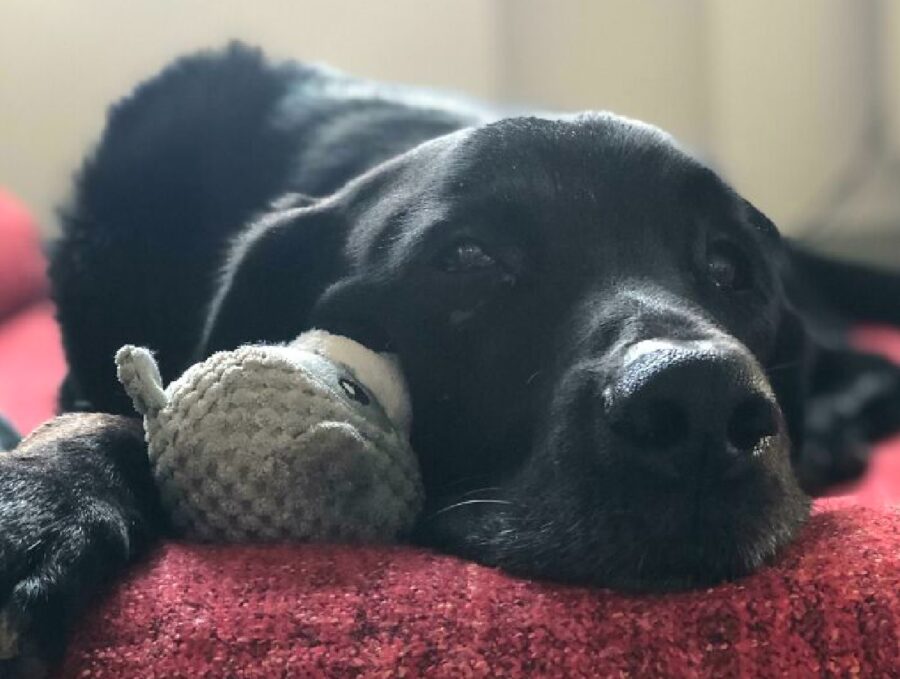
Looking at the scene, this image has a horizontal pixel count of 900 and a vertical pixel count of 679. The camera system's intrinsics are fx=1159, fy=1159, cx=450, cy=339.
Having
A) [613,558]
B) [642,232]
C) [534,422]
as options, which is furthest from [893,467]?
[613,558]

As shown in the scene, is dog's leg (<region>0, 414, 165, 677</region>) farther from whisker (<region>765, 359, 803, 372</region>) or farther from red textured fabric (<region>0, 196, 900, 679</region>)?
whisker (<region>765, 359, 803, 372</region>)

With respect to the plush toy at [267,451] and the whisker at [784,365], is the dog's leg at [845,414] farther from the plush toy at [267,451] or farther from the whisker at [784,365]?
the plush toy at [267,451]

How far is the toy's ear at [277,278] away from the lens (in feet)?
4.35

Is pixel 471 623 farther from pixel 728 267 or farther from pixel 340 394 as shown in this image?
pixel 728 267

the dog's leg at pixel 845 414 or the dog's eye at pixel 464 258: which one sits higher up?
the dog's eye at pixel 464 258

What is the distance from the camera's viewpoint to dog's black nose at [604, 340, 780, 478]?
0.84m

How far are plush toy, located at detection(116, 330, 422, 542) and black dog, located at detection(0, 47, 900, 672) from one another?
0.05m

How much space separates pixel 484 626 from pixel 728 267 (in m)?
0.63

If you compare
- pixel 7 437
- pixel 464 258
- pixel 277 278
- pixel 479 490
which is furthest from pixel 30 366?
pixel 479 490

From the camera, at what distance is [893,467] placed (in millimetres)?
1739

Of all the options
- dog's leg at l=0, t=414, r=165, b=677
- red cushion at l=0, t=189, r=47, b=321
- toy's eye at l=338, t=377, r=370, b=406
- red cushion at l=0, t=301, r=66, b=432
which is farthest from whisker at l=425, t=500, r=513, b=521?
red cushion at l=0, t=189, r=47, b=321

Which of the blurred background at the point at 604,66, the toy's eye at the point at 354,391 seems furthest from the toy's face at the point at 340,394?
the blurred background at the point at 604,66

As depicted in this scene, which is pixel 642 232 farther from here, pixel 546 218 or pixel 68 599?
pixel 68 599

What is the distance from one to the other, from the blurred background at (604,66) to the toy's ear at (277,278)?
247cm
